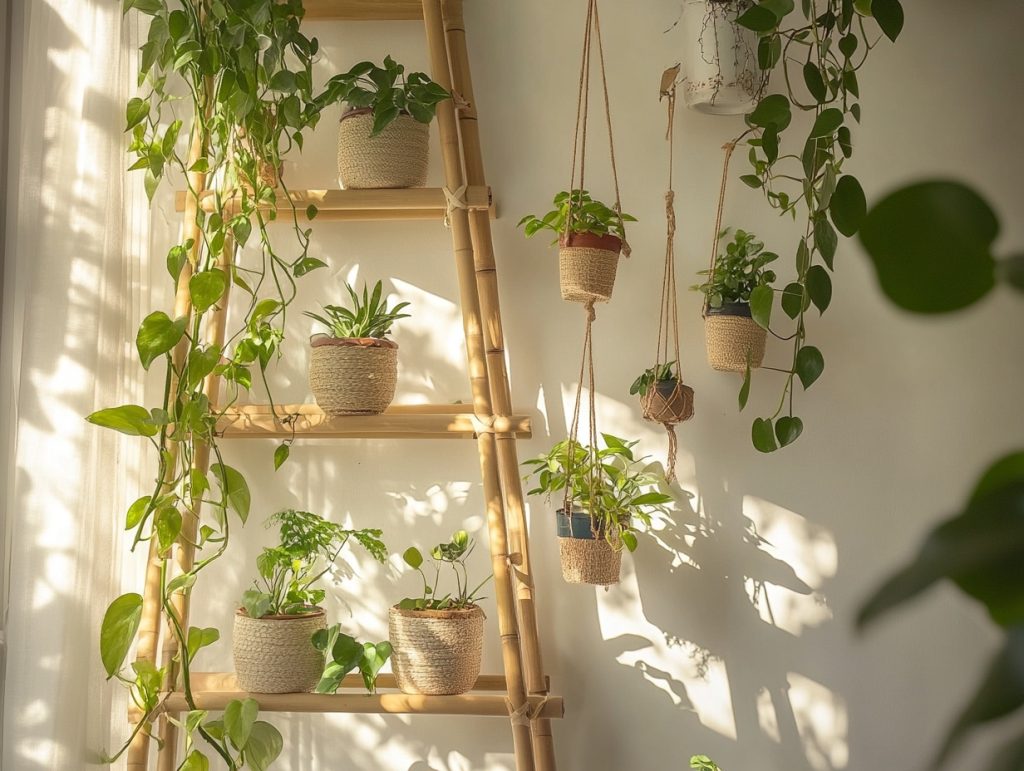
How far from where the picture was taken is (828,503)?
6.12 ft

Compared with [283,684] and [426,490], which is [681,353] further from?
[283,684]

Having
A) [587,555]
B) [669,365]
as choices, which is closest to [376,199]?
[669,365]

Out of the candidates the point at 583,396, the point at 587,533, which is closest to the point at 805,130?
the point at 583,396

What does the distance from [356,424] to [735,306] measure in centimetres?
73

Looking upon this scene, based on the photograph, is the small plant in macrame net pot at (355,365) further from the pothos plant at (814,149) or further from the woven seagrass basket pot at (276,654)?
the pothos plant at (814,149)

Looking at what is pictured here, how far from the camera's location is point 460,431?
5.62ft

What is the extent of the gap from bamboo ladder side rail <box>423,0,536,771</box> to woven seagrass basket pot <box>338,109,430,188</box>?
5 cm

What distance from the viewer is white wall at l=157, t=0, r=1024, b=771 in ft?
6.00

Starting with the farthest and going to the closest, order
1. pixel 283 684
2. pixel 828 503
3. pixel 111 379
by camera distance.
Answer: pixel 828 503 < pixel 111 379 < pixel 283 684

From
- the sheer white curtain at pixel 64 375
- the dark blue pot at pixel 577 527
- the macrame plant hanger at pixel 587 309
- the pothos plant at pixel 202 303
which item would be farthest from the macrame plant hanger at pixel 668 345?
the sheer white curtain at pixel 64 375

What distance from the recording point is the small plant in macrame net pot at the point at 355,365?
5.44 ft

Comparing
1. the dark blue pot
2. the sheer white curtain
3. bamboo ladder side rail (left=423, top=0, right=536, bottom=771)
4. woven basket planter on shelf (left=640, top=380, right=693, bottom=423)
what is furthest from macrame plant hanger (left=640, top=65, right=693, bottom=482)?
the sheer white curtain

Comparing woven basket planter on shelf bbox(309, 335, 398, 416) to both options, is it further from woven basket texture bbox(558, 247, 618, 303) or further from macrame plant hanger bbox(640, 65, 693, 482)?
macrame plant hanger bbox(640, 65, 693, 482)

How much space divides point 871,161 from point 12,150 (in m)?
1.71
